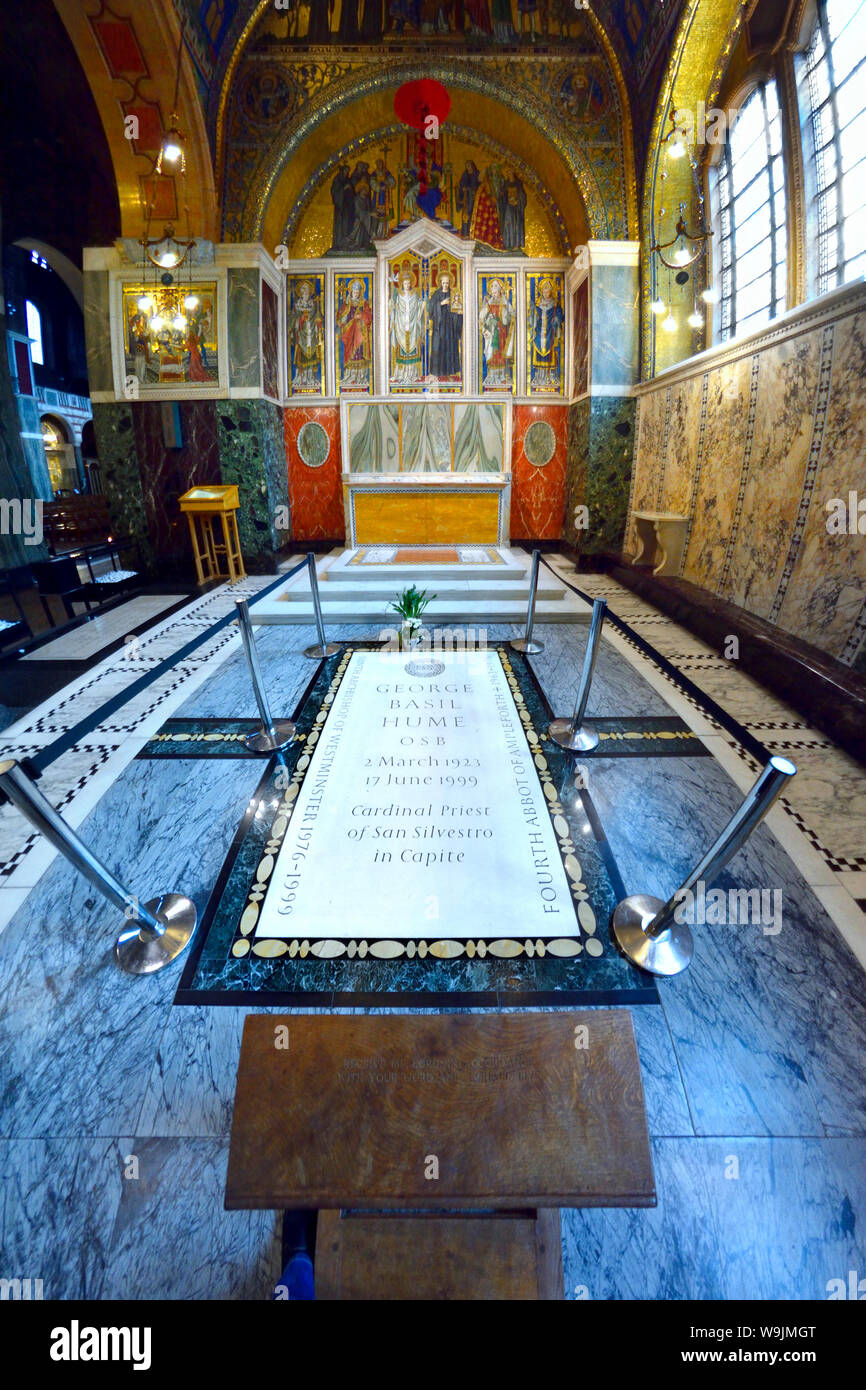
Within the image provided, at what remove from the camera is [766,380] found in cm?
546

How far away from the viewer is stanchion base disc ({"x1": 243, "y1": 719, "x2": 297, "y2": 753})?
3688 millimetres

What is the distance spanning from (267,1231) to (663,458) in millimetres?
8495

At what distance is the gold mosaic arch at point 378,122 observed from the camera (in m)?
8.35

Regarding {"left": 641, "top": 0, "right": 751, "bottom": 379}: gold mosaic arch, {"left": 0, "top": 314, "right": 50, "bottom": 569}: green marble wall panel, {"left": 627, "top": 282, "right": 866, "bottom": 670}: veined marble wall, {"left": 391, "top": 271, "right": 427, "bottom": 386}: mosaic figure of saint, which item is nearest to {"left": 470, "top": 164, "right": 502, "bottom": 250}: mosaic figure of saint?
{"left": 391, "top": 271, "right": 427, "bottom": 386}: mosaic figure of saint

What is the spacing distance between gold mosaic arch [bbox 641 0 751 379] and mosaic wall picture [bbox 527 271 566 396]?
177 cm

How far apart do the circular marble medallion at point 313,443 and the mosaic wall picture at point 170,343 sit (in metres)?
2.00

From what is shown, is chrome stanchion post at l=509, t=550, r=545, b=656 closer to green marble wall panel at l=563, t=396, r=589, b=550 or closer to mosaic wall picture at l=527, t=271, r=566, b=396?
green marble wall panel at l=563, t=396, r=589, b=550

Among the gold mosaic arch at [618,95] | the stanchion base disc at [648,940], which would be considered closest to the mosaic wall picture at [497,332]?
the gold mosaic arch at [618,95]

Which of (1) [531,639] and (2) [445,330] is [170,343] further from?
(1) [531,639]

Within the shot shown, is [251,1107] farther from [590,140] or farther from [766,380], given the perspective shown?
[590,140]

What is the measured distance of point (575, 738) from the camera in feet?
12.1

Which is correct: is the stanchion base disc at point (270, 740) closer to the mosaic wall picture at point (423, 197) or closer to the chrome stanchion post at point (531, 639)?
the chrome stanchion post at point (531, 639)

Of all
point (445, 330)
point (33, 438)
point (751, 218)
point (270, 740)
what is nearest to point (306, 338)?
point (445, 330)

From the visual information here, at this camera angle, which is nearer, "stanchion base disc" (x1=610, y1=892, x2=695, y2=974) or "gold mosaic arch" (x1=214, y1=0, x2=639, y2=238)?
"stanchion base disc" (x1=610, y1=892, x2=695, y2=974)
